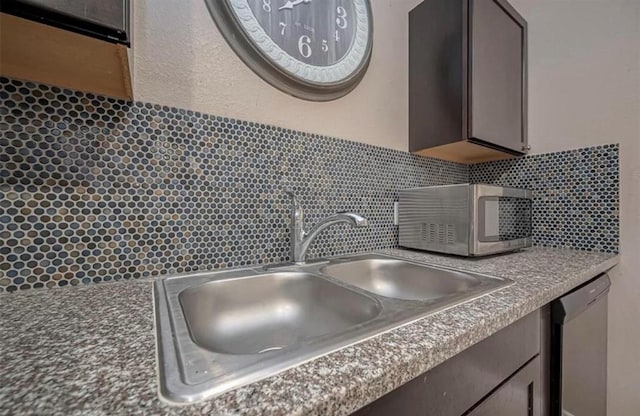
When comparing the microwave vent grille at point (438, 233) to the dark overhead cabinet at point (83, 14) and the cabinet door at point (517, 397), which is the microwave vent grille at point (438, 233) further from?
the dark overhead cabinet at point (83, 14)

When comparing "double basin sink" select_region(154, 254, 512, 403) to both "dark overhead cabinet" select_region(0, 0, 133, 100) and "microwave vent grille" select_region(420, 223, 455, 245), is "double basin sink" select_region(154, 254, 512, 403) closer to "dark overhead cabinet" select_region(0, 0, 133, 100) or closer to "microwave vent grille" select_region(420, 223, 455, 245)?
"microwave vent grille" select_region(420, 223, 455, 245)

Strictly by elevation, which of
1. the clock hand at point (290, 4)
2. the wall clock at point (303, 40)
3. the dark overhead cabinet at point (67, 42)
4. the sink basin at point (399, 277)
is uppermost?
the clock hand at point (290, 4)

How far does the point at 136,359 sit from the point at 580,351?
48.6 inches

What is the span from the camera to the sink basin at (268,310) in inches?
24.5

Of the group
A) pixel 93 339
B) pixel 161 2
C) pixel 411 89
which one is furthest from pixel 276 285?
pixel 411 89

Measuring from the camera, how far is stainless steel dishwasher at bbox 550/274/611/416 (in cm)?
71

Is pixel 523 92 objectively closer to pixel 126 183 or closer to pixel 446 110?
pixel 446 110

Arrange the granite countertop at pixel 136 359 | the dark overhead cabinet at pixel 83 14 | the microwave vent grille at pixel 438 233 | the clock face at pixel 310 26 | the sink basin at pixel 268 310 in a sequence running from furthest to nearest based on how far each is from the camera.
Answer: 1. the microwave vent grille at pixel 438 233
2. the clock face at pixel 310 26
3. the sink basin at pixel 268 310
4. the dark overhead cabinet at pixel 83 14
5. the granite countertop at pixel 136 359

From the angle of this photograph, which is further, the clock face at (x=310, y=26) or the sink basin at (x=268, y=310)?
the clock face at (x=310, y=26)

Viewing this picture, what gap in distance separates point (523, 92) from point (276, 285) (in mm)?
1626

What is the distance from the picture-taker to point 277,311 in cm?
76

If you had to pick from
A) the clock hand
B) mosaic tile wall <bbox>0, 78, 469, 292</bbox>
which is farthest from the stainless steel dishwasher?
the clock hand

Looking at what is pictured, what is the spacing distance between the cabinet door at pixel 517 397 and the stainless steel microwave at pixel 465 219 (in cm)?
41

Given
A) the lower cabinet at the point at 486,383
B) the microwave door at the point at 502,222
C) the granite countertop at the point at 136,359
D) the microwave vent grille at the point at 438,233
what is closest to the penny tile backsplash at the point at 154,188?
the granite countertop at the point at 136,359
